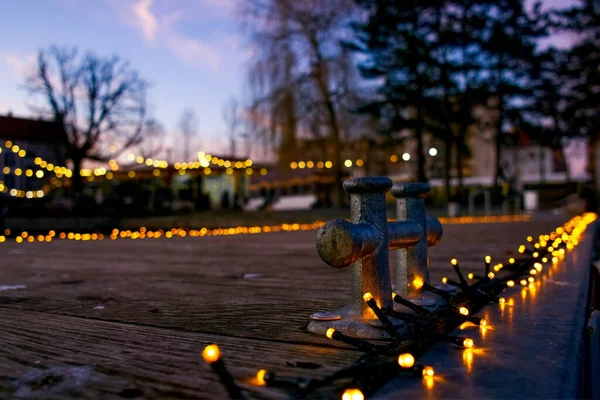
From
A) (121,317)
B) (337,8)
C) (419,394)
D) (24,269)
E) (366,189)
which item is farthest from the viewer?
(337,8)

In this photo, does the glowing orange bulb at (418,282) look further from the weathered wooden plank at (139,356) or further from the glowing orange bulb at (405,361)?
the glowing orange bulb at (405,361)

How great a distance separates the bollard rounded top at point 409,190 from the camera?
2.92m

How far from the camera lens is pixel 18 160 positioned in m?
27.1

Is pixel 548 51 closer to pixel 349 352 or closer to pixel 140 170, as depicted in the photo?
pixel 140 170

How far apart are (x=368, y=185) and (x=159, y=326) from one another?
110 centimetres

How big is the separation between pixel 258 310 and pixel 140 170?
1098 inches

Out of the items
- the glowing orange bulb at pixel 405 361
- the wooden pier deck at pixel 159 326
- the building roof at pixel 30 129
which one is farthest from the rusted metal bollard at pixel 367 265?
the building roof at pixel 30 129

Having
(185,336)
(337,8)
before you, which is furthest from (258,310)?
(337,8)

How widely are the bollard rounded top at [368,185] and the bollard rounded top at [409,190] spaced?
0.61 metres

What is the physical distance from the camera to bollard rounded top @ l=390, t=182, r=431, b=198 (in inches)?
115

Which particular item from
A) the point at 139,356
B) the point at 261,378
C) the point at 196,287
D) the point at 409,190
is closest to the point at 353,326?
the point at 261,378

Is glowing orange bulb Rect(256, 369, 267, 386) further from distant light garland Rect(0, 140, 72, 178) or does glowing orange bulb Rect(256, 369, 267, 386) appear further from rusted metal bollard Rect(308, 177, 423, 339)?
Answer: distant light garland Rect(0, 140, 72, 178)

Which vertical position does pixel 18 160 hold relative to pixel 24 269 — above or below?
above

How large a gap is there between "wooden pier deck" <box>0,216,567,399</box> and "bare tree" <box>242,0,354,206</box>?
21419mm
